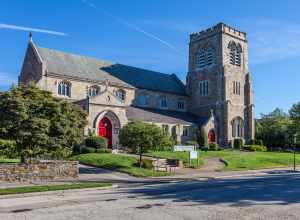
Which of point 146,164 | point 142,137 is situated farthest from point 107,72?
point 142,137

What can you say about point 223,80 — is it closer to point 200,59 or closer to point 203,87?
point 203,87

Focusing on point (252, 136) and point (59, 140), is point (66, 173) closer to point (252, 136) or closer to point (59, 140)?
point (59, 140)

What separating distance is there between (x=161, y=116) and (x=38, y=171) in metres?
28.9

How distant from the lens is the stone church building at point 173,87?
43438 mm

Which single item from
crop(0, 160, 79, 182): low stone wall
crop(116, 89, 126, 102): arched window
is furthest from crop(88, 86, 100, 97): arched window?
crop(0, 160, 79, 182): low stone wall

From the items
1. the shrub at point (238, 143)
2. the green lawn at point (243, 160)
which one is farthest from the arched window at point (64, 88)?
the shrub at point (238, 143)

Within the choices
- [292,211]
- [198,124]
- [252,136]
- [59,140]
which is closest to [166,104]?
[198,124]

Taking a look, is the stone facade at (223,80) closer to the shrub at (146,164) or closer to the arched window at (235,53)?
the arched window at (235,53)

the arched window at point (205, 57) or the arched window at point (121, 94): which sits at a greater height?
the arched window at point (205, 57)

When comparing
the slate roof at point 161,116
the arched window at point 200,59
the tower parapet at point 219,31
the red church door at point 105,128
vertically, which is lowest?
the red church door at point 105,128

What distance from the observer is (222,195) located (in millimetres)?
15938

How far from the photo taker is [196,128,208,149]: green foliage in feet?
167

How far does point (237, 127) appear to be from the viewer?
5706 cm

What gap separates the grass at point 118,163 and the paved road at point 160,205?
10316mm
